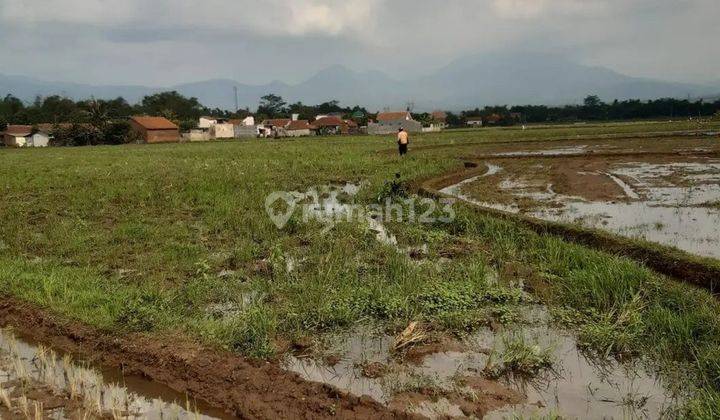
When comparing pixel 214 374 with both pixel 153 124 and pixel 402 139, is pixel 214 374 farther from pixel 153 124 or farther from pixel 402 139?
pixel 153 124

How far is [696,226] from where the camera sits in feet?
24.7

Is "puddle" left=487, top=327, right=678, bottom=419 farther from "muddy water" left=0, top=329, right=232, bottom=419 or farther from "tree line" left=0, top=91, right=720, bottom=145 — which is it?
"tree line" left=0, top=91, right=720, bottom=145

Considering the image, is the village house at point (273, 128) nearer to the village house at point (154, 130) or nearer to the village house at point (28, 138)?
the village house at point (154, 130)

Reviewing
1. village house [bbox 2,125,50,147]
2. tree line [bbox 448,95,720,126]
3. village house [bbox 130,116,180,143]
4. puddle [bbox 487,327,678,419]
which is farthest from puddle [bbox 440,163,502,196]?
tree line [bbox 448,95,720,126]

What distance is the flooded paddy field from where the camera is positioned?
7.52m

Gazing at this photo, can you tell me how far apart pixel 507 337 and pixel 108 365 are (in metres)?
3.33

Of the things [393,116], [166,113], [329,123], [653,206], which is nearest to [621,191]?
[653,206]

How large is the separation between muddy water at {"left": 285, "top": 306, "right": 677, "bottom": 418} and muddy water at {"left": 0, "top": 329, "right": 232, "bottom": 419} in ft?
2.98

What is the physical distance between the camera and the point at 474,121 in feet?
248

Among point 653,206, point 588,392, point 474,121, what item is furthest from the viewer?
point 474,121

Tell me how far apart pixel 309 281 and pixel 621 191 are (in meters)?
8.26

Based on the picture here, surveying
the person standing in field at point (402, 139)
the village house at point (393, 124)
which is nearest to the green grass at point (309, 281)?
→ the person standing in field at point (402, 139)

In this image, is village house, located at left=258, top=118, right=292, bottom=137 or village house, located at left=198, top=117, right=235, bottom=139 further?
Result: village house, located at left=258, top=118, right=292, bottom=137

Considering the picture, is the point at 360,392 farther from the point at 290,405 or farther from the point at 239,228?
the point at 239,228
